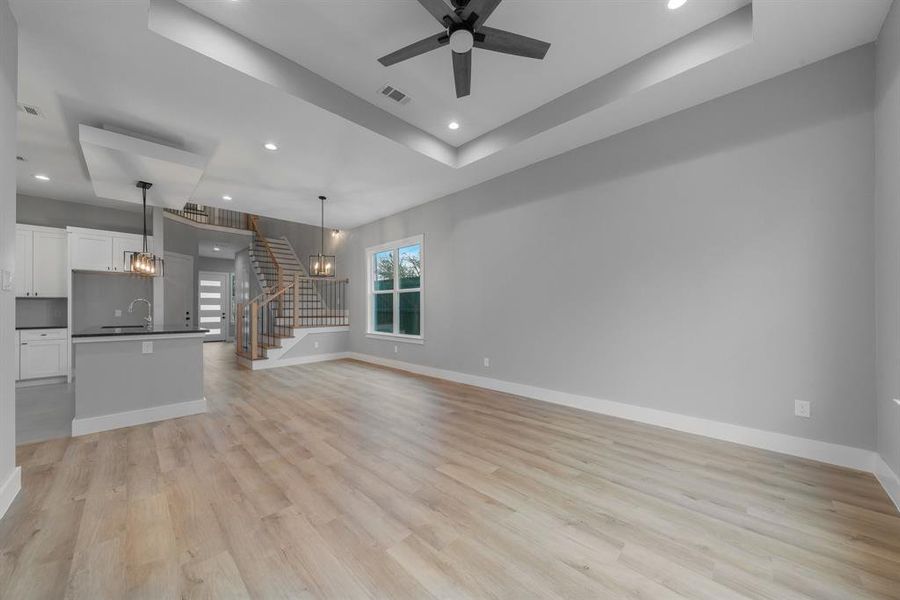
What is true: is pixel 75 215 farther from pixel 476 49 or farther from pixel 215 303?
pixel 476 49

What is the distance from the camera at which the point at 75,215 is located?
593 cm

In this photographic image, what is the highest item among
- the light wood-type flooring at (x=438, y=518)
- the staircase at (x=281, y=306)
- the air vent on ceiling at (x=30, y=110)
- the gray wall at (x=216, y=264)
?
the air vent on ceiling at (x=30, y=110)

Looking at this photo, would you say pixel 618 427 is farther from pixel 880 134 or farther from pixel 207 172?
pixel 207 172

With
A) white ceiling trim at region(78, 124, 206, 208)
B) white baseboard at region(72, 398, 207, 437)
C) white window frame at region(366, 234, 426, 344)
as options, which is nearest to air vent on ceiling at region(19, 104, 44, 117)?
white ceiling trim at region(78, 124, 206, 208)

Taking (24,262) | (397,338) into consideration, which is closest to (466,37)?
(397,338)

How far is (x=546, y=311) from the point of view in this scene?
A: 168 inches

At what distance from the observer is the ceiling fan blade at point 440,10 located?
2031 millimetres

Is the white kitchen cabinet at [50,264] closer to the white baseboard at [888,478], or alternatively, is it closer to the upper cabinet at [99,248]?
the upper cabinet at [99,248]

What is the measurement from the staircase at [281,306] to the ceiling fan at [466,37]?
4801 mm

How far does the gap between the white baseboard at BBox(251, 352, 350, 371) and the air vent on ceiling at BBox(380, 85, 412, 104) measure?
542cm

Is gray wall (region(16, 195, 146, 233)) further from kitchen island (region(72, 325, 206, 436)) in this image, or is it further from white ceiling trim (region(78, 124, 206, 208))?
kitchen island (region(72, 325, 206, 436))

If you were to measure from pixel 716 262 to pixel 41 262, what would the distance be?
8.98m

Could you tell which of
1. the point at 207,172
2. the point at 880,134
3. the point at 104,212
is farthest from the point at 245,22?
the point at 104,212

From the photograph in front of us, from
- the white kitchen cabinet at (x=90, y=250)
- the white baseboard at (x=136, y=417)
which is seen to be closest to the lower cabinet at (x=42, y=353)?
the white kitchen cabinet at (x=90, y=250)
